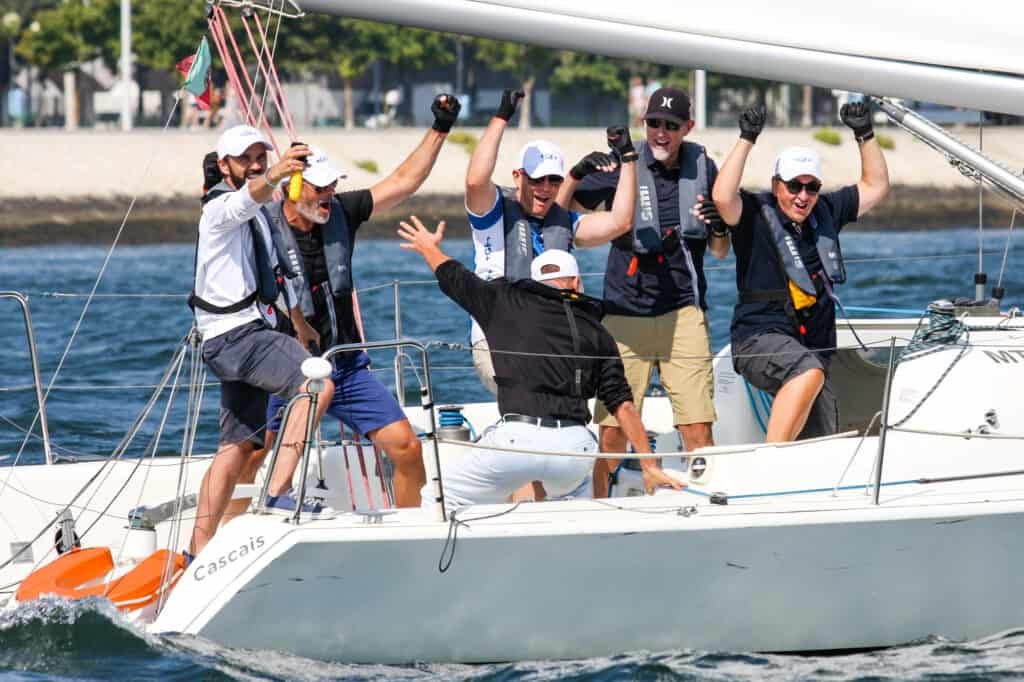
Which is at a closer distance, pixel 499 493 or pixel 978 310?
pixel 499 493

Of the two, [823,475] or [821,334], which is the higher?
[821,334]

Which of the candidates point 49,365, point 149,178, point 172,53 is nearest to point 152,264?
point 149,178

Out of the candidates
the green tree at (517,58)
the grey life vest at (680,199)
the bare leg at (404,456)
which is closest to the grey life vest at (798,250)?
the grey life vest at (680,199)

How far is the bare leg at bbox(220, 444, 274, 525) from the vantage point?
6029mm

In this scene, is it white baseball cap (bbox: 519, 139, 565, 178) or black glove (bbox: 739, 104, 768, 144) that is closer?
black glove (bbox: 739, 104, 768, 144)

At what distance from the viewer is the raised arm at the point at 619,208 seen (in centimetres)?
593

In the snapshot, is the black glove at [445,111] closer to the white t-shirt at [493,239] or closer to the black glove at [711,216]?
the white t-shirt at [493,239]

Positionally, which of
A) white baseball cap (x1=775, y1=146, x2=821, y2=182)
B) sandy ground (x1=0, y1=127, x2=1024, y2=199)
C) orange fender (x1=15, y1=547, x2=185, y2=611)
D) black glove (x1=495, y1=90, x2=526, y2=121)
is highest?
sandy ground (x1=0, y1=127, x2=1024, y2=199)

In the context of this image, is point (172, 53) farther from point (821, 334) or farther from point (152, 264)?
point (821, 334)

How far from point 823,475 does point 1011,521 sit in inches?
25.6

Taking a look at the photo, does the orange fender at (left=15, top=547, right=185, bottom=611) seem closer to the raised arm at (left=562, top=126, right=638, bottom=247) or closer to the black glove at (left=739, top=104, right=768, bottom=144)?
the raised arm at (left=562, top=126, right=638, bottom=247)

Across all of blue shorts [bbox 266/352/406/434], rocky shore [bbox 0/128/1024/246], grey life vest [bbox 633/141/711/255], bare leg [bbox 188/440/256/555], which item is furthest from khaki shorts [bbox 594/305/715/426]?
rocky shore [bbox 0/128/1024/246]

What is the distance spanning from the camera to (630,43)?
5027 millimetres

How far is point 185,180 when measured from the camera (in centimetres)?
3338
